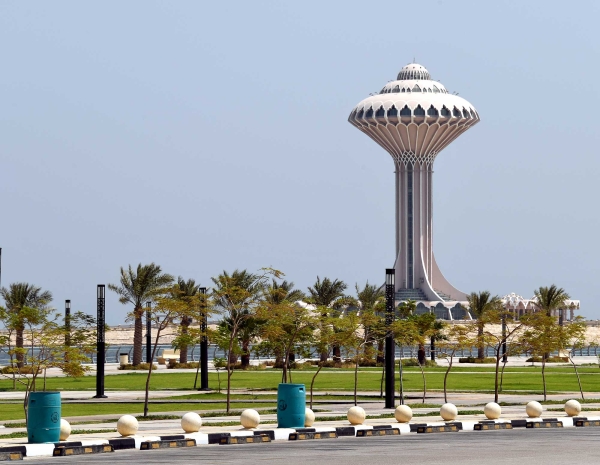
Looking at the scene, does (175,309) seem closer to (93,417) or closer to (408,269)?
(93,417)

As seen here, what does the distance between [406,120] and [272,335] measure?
444ft

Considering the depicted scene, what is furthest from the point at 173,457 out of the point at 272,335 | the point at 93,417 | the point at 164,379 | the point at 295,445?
the point at 164,379

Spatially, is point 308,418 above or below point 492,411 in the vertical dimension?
below

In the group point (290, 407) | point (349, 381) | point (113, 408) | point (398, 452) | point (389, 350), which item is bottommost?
point (398, 452)

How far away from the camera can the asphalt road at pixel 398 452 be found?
20.1m

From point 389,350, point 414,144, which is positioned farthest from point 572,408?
point 414,144

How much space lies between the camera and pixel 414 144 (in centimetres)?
17612

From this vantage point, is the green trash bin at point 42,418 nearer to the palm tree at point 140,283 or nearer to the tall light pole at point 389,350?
the tall light pole at point 389,350

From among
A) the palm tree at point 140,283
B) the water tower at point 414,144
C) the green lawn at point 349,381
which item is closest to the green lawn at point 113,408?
the green lawn at point 349,381

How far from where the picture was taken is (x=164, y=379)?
5744 centimetres

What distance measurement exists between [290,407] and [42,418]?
585cm

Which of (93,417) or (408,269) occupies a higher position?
(408,269)

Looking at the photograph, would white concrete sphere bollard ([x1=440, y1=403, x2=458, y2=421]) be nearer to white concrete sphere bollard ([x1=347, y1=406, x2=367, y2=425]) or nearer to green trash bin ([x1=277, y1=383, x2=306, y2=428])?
white concrete sphere bollard ([x1=347, y1=406, x2=367, y2=425])

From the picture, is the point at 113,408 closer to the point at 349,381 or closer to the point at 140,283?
the point at 349,381
